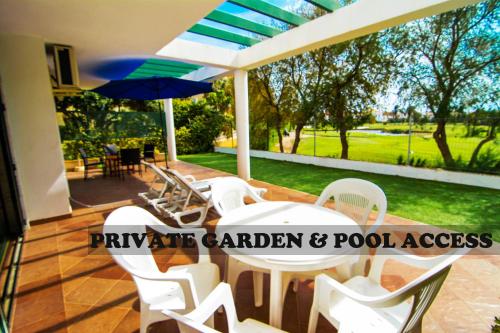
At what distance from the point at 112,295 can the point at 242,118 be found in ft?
16.4

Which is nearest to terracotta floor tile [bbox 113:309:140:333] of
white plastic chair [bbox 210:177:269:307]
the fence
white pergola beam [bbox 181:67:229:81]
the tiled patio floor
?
the tiled patio floor

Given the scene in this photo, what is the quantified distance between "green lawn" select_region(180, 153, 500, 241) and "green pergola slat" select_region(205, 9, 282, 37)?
336 centimetres

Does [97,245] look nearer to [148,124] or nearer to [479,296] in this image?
[479,296]

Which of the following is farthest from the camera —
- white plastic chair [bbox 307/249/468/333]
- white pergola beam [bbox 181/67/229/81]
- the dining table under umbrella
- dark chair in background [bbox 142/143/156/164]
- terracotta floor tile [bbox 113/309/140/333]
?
dark chair in background [bbox 142/143/156/164]

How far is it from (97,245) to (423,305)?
→ 3534 millimetres

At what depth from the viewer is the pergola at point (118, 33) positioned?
3.02 metres

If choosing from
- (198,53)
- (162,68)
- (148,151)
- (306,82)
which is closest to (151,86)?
(198,53)

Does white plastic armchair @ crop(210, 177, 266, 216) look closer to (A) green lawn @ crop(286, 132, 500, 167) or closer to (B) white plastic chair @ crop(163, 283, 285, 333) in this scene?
(B) white plastic chair @ crop(163, 283, 285, 333)

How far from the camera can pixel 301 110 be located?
31.2ft

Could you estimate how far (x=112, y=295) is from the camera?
91.2 inches

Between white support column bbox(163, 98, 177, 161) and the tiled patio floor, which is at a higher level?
white support column bbox(163, 98, 177, 161)

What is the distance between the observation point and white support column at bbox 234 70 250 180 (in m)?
6.36

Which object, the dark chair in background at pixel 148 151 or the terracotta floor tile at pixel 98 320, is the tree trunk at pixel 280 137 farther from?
the terracotta floor tile at pixel 98 320

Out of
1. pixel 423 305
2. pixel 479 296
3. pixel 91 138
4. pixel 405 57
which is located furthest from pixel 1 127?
pixel 405 57
